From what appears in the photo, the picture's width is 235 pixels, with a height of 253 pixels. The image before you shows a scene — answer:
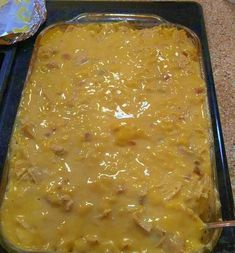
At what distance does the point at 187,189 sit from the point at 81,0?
2.61 ft

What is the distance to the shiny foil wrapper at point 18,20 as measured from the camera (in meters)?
1.18

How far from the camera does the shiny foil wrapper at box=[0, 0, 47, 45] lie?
3.86 ft

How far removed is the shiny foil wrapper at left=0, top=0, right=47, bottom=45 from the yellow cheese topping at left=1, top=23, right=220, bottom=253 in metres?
0.08

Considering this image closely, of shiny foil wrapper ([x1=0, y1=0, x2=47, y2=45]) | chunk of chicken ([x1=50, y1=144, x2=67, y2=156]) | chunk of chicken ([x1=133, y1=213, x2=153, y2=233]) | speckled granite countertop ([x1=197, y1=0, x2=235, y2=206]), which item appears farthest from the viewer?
shiny foil wrapper ([x1=0, y1=0, x2=47, y2=45])

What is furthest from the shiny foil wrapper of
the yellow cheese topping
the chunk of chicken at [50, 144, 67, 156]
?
the chunk of chicken at [50, 144, 67, 156]

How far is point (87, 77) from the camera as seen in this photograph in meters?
1.06

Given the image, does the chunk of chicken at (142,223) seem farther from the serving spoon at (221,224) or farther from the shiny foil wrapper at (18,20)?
the shiny foil wrapper at (18,20)

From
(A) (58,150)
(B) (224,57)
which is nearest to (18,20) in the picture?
(A) (58,150)

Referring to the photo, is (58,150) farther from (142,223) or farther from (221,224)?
(221,224)

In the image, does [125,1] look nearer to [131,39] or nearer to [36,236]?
[131,39]

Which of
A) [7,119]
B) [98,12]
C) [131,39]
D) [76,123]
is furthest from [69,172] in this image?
[98,12]

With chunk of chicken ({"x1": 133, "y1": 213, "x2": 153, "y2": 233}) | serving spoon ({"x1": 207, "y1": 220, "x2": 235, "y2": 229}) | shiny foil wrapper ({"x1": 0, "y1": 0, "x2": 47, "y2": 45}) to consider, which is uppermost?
shiny foil wrapper ({"x1": 0, "y1": 0, "x2": 47, "y2": 45})

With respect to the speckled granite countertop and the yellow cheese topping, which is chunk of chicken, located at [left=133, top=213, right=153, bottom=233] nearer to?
the yellow cheese topping

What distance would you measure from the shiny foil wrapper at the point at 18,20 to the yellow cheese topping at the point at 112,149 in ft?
0.25
